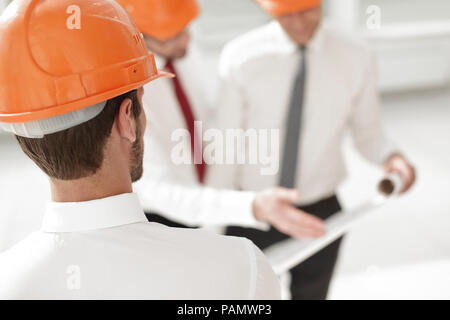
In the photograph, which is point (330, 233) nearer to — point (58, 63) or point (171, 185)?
point (171, 185)

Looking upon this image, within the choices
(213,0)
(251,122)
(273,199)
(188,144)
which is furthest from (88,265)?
(213,0)

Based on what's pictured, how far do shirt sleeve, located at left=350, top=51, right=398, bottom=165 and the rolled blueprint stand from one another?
0.16 m

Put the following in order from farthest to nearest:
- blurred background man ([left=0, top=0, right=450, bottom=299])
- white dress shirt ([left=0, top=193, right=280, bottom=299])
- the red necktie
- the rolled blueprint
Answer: blurred background man ([left=0, top=0, right=450, bottom=299]) < the red necktie < the rolled blueprint < white dress shirt ([left=0, top=193, right=280, bottom=299])

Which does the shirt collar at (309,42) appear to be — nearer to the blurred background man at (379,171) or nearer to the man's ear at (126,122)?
the blurred background man at (379,171)

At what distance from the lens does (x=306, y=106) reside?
5.65ft

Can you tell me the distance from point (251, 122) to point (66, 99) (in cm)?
104

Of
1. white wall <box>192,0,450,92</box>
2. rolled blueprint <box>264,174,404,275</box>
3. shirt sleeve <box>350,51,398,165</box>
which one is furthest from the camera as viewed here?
white wall <box>192,0,450,92</box>

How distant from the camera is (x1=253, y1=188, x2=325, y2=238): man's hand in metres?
1.46

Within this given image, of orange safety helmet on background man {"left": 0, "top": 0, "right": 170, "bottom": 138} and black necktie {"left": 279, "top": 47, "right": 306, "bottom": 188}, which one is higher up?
orange safety helmet on background man {"left": 0, "top": 0, "right": 170, "bottom": 138}

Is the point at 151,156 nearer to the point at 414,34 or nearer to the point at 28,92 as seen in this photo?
the point at 28,92

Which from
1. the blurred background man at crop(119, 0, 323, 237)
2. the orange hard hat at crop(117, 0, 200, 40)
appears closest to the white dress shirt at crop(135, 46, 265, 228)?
the blurred background man at crop(119, 0, 323, 237)

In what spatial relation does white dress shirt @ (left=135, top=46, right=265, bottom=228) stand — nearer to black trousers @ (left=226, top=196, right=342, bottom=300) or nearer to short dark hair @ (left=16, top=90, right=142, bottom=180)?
black trousers @ (left=226, top=196, right=342, bottom=300)

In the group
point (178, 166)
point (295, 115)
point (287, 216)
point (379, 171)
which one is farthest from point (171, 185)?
point (379, 171)
